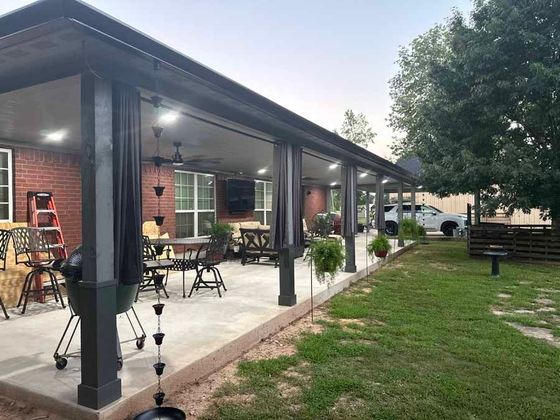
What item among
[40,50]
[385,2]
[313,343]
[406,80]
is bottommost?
[313,343]

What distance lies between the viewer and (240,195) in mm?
11906

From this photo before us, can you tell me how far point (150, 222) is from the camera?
27.9ft

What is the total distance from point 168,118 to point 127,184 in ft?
7.17

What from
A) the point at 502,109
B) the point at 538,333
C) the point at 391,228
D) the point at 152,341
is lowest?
the point at 538,333

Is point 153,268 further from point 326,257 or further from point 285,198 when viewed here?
point 326,257

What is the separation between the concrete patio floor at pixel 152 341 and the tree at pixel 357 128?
38.1 m

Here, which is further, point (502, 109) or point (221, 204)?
point (221, 204)

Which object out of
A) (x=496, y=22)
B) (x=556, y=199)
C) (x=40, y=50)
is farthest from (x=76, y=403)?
(x=496, y=22)

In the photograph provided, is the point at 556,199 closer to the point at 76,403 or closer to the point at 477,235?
the point at 477,235

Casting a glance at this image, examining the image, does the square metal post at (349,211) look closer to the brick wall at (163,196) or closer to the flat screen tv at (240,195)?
the brick wall at (163,196)

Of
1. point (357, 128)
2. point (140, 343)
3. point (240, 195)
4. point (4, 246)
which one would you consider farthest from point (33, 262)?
point (357, 128)

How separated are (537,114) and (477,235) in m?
3.39

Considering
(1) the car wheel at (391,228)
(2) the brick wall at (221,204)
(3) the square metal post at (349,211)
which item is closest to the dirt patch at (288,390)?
(3) the square metal post at (349,211)

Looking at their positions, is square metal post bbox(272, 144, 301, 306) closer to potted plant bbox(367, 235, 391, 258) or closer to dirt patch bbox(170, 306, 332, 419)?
dirt patch bbox(170, 306, 332, 419)
